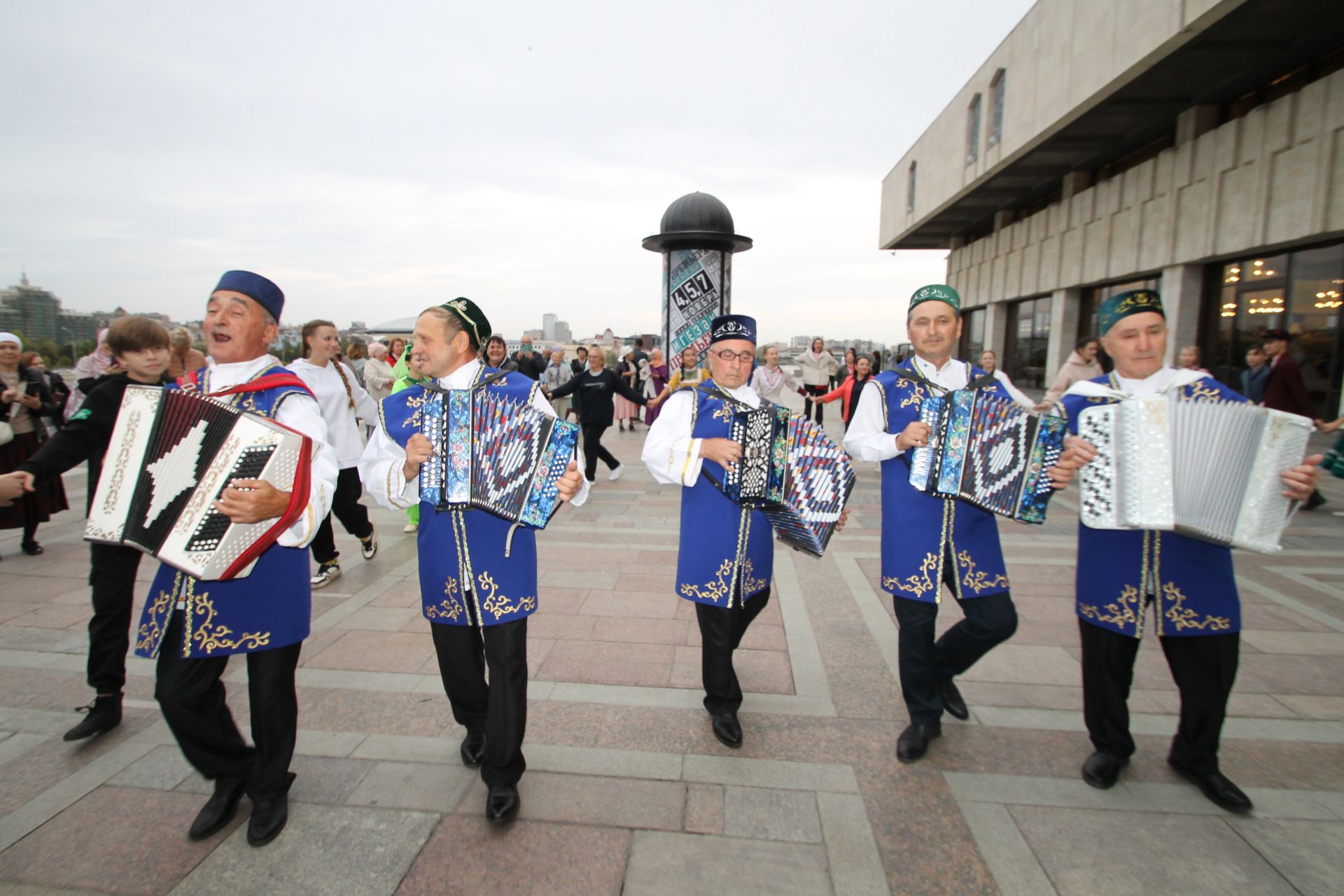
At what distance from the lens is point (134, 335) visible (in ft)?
11.3

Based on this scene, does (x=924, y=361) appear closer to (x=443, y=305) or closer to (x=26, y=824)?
(x=443, y=305)

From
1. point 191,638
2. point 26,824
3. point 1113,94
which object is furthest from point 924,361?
point 1113,94

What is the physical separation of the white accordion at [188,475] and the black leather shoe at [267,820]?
3.35 ft

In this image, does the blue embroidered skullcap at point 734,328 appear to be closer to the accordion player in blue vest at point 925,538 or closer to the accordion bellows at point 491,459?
the accordion player in blue vest at point 925,538

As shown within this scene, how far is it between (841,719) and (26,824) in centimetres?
348

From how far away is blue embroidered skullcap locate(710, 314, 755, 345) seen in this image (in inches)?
130

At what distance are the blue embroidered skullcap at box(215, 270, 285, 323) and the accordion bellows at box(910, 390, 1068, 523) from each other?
2.71 m

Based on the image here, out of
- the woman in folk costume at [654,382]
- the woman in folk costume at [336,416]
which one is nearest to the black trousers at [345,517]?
the woman in folk costume at [336,416]

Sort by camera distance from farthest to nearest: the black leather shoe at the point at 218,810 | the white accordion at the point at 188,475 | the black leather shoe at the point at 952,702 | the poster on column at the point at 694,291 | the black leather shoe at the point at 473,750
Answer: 1. the poster on column at the point at 694,291
2. the black leather shoe at the point at 952,702
3. the black leather shoe at the point at 473,750
4. the black leather shoe at the point at 218,810
5. the white accordion at the point at 188,475

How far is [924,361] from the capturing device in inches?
130

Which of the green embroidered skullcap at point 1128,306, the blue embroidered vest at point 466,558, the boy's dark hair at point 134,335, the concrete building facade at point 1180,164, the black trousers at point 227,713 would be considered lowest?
the black trousers at point 227,713

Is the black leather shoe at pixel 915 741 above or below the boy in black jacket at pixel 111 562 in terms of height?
below

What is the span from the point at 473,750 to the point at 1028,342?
2697cm

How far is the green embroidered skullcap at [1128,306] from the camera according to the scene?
9.42 ft
